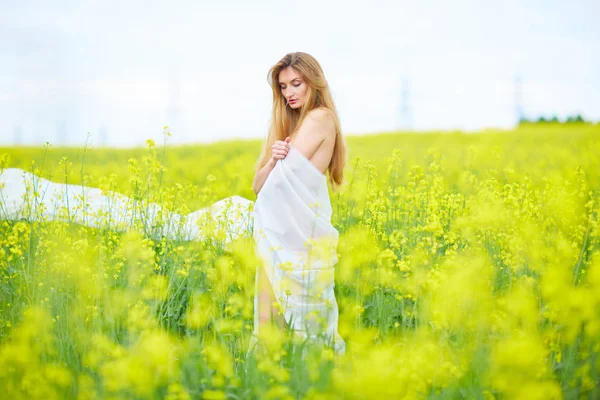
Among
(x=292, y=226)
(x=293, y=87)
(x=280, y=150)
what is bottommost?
(x=292, y=226)

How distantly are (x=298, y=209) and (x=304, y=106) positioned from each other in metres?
0.77

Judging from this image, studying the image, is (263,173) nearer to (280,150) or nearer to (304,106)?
(280,150)

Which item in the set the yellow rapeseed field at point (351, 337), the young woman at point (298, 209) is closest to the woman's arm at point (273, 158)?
the young woman at point (298, 209)

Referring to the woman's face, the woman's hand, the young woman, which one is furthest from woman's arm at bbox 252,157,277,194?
the woman's face

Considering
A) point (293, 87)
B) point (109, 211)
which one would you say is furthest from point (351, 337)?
point (109, 211)

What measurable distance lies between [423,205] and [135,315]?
3044 millimetres

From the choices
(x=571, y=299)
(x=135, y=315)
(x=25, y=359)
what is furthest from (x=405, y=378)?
(x=25, y=359)

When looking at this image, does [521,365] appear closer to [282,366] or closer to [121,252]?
[282,366]

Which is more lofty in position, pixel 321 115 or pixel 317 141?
pixel 321 115

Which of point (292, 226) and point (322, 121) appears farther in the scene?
point (322, 121)

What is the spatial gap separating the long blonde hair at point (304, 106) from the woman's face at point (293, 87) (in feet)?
0.09

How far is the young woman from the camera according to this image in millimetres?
3257

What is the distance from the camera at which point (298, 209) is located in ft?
11.2

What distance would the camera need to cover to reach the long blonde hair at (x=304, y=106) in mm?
3752
